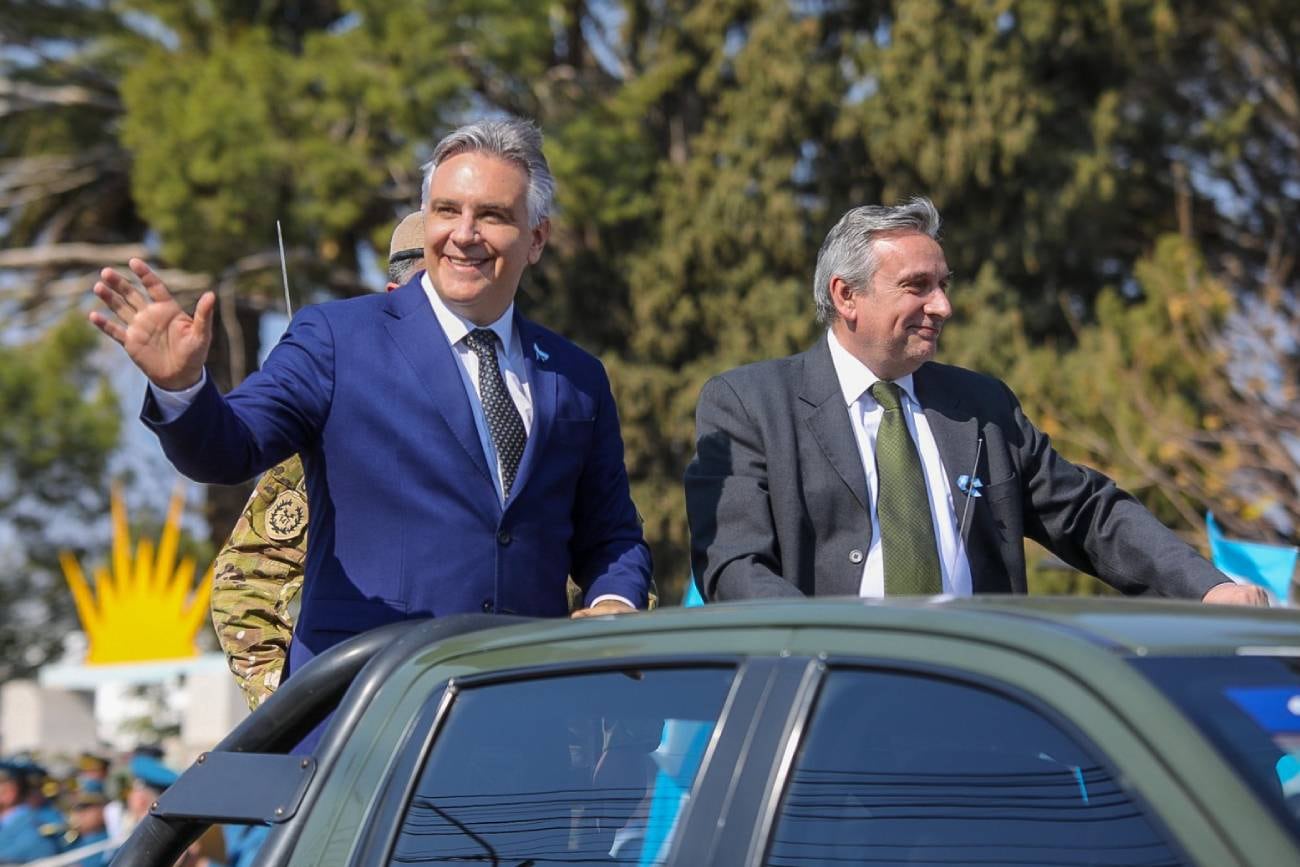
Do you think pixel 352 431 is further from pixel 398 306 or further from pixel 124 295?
pixel 124 295

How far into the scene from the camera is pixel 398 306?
3648mm

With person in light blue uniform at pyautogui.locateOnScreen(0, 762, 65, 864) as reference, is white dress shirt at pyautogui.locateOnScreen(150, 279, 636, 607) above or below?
above

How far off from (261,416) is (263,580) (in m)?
1.10

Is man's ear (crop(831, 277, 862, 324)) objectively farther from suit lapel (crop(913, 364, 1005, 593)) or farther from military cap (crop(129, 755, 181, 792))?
military cap (crop(129, 755, 181, 792))

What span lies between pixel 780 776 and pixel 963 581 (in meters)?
1.88

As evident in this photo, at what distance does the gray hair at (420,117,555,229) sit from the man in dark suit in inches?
24.9

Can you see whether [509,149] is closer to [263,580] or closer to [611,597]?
[611,597]

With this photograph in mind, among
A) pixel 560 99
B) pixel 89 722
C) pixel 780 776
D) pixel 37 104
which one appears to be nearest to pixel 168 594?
pixel 89 722

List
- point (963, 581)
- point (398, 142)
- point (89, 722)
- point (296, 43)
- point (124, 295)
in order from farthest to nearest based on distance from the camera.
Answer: point (89, 722), point (296, 43), point (398, 142), point (963, 581), point (124, 295)

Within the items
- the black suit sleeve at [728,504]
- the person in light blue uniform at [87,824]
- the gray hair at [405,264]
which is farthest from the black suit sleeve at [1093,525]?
the person in light blue uniform at [87,824]

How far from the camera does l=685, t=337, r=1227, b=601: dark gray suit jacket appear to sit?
12.7ft

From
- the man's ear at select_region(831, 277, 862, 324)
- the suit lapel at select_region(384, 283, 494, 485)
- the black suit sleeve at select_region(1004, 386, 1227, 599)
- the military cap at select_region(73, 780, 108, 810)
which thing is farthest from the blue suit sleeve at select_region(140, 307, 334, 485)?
the military cap at select_region(73, 780, 108, 810)

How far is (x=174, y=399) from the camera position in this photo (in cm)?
300

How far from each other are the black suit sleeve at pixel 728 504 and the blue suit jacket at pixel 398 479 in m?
0.24
